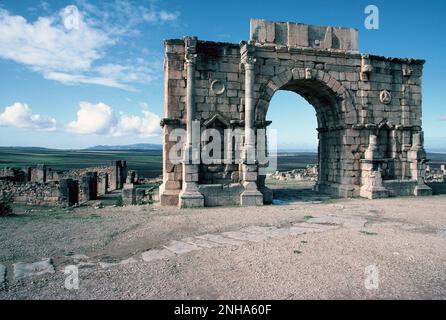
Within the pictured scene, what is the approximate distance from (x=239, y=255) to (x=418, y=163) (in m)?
10.8

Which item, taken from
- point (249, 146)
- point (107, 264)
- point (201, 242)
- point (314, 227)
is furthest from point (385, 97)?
point (107, 264)

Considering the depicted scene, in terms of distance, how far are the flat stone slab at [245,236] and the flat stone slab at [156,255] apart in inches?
60.8

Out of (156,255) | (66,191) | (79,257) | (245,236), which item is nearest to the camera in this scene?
(79,257)

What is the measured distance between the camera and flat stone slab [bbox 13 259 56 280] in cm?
452

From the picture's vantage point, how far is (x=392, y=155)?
12.9 meters

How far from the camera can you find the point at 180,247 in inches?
230

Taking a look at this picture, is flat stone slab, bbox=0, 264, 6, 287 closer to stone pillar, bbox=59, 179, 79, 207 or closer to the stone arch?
the stone arch

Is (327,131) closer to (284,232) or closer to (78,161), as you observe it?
(284,232)

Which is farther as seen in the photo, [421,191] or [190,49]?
[421,191]

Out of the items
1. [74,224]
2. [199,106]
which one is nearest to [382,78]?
[199,106]

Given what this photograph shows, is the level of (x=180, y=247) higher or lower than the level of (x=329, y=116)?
lower

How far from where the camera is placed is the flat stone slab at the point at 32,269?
452cm

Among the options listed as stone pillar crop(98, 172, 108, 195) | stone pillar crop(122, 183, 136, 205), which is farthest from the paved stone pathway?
stone pillar crop(98, 172, 108, 195)
